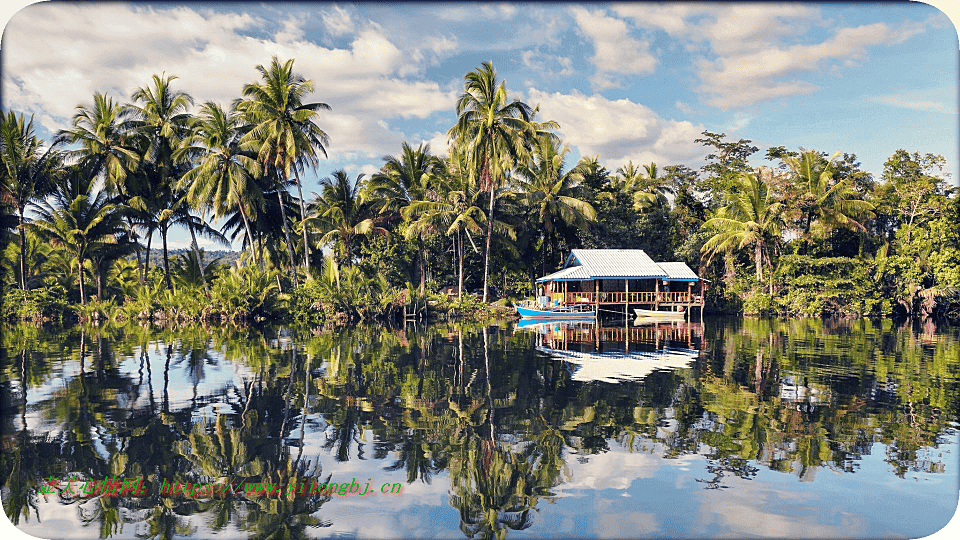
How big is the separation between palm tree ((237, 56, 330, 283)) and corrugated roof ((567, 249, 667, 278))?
16091 millimetres

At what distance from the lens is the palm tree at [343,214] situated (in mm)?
35938

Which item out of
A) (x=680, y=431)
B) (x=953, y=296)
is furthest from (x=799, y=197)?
(x=680, y=431)

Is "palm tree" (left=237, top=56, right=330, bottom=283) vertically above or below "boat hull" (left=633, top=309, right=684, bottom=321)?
above

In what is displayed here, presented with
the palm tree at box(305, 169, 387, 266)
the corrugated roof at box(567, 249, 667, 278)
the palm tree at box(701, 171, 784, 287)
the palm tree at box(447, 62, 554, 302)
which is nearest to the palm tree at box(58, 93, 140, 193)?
the palm tree at box(305, 169, 387, 266)

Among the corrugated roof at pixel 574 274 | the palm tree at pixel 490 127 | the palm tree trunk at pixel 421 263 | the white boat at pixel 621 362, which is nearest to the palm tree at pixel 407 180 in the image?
the palm tree trunk at pixel 421 263

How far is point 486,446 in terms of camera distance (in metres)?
7.80

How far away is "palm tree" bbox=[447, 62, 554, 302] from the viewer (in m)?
33.5

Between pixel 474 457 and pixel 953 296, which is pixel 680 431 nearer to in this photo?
pixel 474 457

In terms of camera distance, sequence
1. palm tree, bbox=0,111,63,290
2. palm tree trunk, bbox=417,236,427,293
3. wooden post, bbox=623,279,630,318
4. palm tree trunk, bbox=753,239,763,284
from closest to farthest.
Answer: palm tree, bbox=0,111,63,290
wooden post, bbox=623,279,630,318
palm tree trunk, bbox=417,236,427,293
palm tree trunk, bbox=753,239,763,284

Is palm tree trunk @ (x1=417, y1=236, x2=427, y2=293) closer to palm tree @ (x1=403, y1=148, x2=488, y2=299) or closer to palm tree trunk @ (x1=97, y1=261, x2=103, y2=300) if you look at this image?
palm tree @ (x1=403, y1=148, x2=488, y2=299)

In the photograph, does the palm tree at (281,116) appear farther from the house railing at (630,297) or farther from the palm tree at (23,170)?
the house railing at (630,297)

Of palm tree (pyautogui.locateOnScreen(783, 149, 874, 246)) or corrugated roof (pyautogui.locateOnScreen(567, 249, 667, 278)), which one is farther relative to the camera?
palm tree (pyautogui.locateOnScreen(783, 149, 874, 246))

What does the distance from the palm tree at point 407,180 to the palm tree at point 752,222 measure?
59.5ft

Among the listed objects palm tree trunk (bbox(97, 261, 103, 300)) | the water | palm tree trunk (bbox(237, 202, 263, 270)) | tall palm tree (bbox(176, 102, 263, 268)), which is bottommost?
the water
